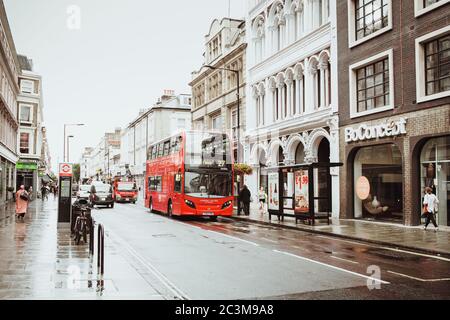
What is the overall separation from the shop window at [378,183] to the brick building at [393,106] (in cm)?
4

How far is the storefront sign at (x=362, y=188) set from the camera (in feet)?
75.4

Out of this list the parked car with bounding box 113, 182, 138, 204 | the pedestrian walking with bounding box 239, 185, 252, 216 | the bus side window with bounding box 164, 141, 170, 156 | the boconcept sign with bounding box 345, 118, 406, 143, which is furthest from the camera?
the parked car with bounding box 113, 182, 138, 204

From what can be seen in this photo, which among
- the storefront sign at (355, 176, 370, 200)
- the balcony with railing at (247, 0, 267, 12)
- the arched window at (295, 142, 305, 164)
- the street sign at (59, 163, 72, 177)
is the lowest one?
the storefront sign at (355, 176, 370, 200)

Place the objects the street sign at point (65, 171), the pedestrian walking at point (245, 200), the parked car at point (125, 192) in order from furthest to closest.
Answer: the parked car at point (125, 192) → the pedestrian walking at point (245, 200) → the street sign at point (65, 171)

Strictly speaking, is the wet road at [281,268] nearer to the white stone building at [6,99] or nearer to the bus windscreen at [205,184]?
the bus windscreen at [205,184]

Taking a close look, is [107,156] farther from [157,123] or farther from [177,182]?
[177,182]

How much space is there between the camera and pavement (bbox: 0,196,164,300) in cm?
735

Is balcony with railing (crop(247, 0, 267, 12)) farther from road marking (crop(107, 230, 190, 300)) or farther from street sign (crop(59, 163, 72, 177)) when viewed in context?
road marking (crop(107, 230, 190, 300))

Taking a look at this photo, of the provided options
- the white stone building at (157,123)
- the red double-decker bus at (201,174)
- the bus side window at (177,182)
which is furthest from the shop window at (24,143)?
the bus side window at (177,182)

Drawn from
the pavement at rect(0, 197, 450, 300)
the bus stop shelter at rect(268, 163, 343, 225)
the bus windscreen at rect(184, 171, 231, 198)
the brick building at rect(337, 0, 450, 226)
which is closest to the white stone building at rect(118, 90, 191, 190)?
the bus windscreen at rect(184, 171, 231, 198)

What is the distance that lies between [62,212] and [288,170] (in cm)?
1019

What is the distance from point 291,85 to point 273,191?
372 inches

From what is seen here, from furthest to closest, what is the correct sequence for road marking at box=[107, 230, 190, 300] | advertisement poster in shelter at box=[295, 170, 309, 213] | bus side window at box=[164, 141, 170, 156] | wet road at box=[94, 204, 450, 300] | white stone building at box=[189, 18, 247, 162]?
white stone building at box=[189, 18, 247, 162] < bus side window at box=[164, 141, 170, 156] < advertisement poster in shelter at box=[295, 170, 309, 213] < wet road at box=[94, 204, 450, 300] < road marking at box=[107, 230, 190, 300]

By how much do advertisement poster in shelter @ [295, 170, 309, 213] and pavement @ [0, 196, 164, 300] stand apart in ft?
31.6
